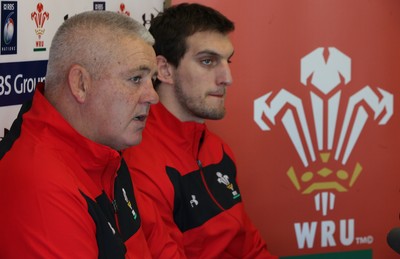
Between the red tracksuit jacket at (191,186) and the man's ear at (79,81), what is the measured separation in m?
0.55

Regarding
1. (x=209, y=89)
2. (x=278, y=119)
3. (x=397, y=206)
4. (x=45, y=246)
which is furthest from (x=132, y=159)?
(x=397, y=206)

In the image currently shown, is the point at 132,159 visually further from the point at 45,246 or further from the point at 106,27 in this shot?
the point at 45,246

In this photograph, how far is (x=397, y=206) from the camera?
11.8 ft

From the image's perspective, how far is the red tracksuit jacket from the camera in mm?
2523

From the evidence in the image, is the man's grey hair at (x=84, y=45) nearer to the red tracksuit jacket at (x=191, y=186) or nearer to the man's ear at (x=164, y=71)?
the red tracksuit jacket at (x=191, y=186)

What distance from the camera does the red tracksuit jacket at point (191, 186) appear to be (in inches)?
99.3

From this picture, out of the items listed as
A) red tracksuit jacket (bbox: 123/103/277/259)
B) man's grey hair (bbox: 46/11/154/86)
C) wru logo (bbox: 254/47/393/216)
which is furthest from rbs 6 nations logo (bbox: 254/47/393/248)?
man's grey hair (bbox: 46/11/154/86)

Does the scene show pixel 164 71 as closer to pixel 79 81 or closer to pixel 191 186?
pixel 191 186

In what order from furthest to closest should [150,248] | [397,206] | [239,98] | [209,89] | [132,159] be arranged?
[397,206] < [239,98] < [209,89] < [132,159] < [150,248]

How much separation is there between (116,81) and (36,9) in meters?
0.58

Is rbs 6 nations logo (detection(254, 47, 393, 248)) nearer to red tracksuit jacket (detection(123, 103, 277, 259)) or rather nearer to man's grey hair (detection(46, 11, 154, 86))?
red tracksuit jacket (detection(123, 103, 277, 259))

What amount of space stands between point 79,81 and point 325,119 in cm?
167

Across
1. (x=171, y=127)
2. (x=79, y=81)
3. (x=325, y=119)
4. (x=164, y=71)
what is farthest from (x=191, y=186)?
(x=325, y=119)

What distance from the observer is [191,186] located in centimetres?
267
